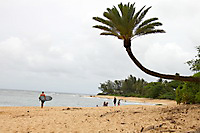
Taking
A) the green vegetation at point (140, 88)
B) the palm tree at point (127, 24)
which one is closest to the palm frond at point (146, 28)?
the palm tree at point (127, 24)

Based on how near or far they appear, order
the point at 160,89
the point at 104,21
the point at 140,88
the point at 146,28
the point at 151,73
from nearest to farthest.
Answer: the point at 151,73 → the point at 146,28 → the point at 104,21 → the point at 160,89 → the point at 140,88

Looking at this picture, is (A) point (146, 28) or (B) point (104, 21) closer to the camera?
(A) point (146, 28)

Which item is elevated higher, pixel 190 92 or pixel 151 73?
pixel 151 73

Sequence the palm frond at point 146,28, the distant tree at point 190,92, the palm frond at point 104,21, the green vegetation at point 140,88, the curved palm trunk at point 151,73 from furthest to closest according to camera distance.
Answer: the green vegetation at point 140,88
the distant tree at point 190,92
the palm frond at point 104,21
the palm frond at point 146,28
the curved palm trunk at point 151,73

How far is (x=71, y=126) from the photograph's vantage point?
9.48 metres

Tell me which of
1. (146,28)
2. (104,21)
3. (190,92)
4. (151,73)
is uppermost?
(104,21)

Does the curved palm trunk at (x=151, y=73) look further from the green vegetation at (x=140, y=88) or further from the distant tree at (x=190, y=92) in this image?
the green vegetation at (x=140, y=88)

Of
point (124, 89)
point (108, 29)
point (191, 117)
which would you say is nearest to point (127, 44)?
point (108, 29)

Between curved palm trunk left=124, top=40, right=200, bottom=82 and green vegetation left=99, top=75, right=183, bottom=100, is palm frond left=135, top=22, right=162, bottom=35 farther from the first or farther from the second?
green vegetation left=99, top=75, right=183, bottom=100

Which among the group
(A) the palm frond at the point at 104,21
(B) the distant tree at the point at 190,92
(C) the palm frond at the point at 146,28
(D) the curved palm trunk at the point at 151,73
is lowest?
(B) the distant tree at the point at 190,92

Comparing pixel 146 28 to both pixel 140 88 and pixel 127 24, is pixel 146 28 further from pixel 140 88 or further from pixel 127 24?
pixel 140 88

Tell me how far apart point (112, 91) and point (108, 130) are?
12972 centimetres

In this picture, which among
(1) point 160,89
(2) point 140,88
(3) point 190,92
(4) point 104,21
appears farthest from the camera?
(2) point 140,88

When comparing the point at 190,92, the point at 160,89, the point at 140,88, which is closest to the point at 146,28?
the point at 190,92
